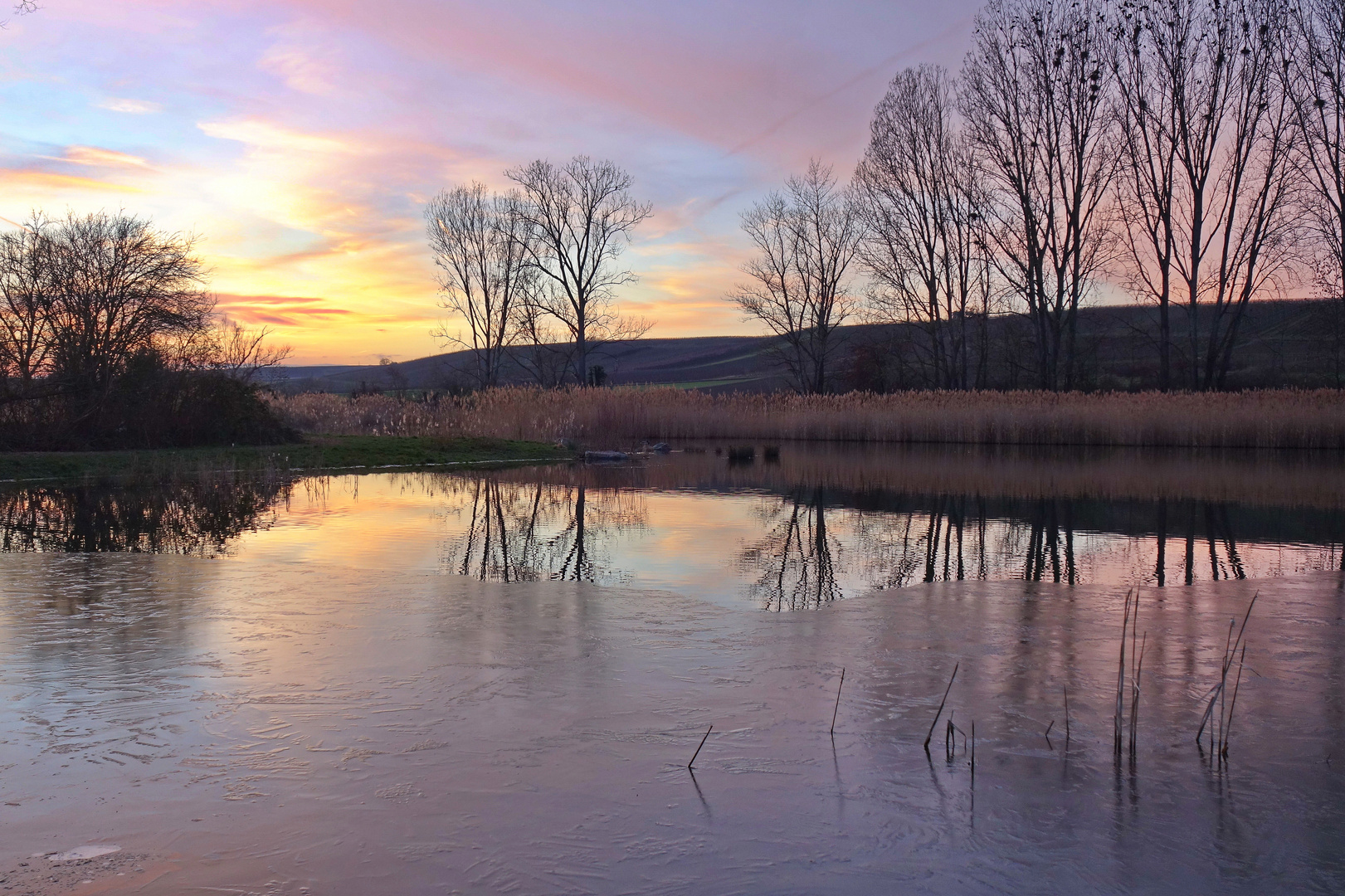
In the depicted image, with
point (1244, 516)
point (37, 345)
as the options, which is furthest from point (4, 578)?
point (37, 345)

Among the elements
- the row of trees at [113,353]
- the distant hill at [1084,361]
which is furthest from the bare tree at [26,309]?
the distant hill at [1084,361]

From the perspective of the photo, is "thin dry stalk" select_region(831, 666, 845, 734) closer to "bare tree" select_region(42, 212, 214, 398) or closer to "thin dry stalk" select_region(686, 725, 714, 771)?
"thin dry stalk" select_region(686, 725, 714, 771)

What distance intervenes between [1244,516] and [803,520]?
4.75 meters

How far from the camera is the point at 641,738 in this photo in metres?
3.31

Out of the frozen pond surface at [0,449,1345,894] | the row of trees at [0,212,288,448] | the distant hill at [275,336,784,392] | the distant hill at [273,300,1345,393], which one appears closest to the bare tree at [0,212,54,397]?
the row of trees at [0,212,288,448]

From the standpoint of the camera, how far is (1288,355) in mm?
56062

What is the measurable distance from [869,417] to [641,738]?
2194cm

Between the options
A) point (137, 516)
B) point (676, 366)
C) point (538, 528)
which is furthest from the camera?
point (676, 366)

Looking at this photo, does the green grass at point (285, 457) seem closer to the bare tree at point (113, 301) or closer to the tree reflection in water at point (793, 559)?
the bare tree at point (113, 301)

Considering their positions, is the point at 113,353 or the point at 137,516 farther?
the point at 113,353

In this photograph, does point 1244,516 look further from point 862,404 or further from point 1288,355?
point 1288,355

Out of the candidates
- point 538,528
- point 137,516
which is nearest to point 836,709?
point 538,528

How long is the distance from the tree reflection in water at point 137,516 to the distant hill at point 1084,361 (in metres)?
9.34

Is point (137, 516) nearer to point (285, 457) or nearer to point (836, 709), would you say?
point (285, 457)
